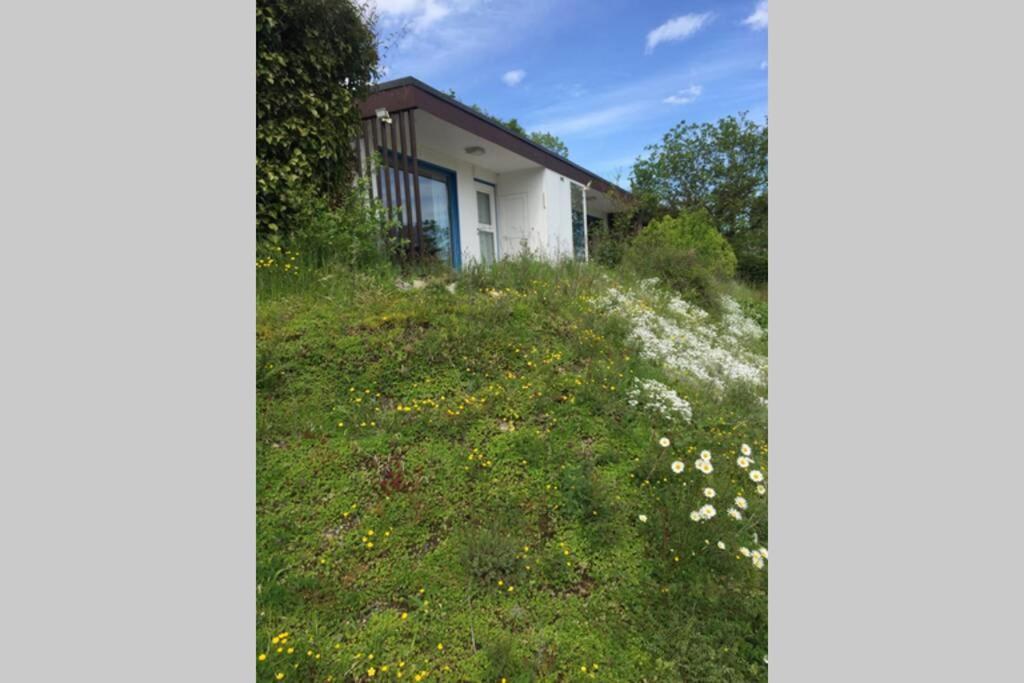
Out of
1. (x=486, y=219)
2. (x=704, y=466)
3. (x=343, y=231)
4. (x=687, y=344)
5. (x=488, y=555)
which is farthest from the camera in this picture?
(x=486, y=219)

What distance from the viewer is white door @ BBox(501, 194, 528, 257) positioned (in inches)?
464

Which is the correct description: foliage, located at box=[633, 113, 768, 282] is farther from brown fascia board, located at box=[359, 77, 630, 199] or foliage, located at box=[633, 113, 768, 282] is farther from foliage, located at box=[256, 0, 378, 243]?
foliage, located at box=[256, 0, 378, 243]

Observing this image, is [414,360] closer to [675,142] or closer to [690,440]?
[690,440]

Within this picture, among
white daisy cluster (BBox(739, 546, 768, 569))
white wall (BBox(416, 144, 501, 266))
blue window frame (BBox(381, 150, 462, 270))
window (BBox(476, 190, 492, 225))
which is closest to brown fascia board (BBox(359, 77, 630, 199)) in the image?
white wall (BBox(416, 144, 501, 266))

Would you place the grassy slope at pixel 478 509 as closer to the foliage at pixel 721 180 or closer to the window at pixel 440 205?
the window at pixel 440 205

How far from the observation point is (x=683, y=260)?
9.05 m

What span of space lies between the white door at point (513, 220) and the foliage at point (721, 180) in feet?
24.1

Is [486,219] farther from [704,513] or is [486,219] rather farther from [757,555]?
[757,555]

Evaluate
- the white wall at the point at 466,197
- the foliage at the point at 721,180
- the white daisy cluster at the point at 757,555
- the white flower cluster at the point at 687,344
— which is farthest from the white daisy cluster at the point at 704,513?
A: the foliage at the point at 721,180

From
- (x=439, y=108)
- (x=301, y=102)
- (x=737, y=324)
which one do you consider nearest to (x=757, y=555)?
(x=301, y=102)

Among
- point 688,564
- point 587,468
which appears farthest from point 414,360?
point 688,564

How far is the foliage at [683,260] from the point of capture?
8.88 metres

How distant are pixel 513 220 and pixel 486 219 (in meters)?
0.66

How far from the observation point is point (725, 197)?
18.7 meters
